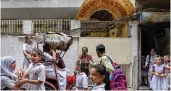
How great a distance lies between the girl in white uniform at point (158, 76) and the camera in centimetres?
1335

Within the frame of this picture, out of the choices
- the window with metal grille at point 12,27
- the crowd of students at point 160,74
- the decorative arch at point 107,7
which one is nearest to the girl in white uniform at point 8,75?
the crowd of students at point 160,74

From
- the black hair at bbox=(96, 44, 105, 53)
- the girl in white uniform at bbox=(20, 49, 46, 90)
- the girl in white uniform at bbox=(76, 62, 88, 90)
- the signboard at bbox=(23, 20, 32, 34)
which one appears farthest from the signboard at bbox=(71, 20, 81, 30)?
the girl in white uniform at bbox=(20, 49, 46, 90)

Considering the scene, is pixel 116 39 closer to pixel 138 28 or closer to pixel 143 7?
pixel 138 28

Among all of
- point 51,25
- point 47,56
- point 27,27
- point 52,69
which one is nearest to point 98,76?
A: point 52,69

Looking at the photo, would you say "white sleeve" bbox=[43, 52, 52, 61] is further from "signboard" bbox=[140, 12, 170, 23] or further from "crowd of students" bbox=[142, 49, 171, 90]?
"signboard" bbox=[140, 12, 170, 23]

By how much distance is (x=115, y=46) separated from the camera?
15.5 meters

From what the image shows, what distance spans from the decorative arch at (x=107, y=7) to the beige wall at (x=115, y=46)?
179 centimetres

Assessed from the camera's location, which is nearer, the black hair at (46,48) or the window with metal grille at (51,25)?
the black hair at (46,48)

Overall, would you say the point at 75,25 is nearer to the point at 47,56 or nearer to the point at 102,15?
the point at 102,15

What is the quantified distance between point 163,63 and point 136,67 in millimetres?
1842

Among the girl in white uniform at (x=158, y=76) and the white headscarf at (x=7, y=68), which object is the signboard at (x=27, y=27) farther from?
the white headscarf at (x=7, y=68)

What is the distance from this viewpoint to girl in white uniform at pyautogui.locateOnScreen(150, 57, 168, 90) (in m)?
13.4

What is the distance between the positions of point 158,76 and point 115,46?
243cm

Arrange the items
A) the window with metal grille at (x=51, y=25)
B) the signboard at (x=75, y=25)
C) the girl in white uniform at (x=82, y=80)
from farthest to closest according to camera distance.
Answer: the window with metal grille at (x=51, y=25) → the signboard at (x=75, y=25) → the girl in white uniform at (x=82, y=80)
